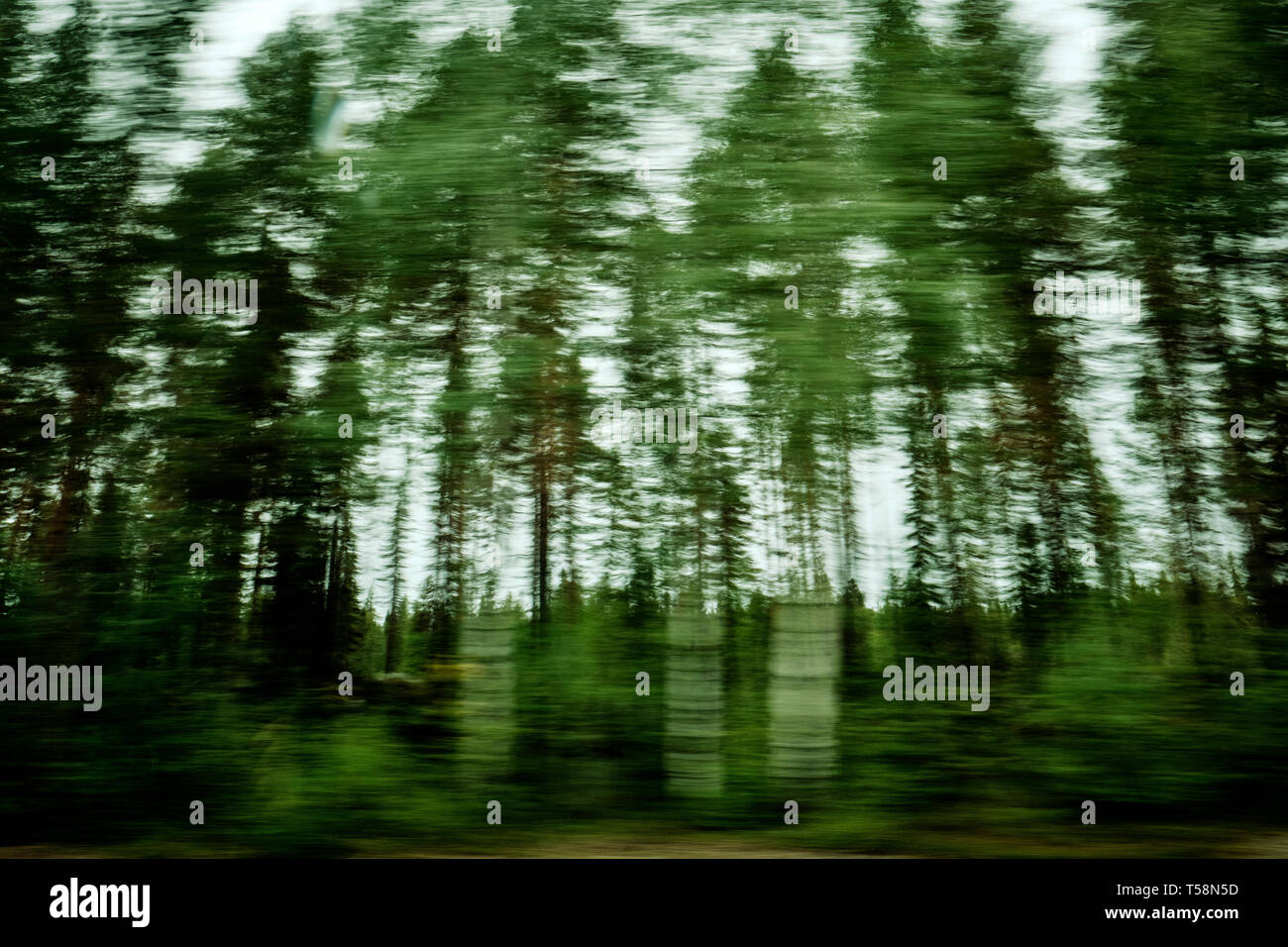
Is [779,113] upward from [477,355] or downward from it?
upward

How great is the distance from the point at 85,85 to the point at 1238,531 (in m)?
7.35

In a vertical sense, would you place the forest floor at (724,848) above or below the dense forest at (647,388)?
below

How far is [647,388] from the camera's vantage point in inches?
183

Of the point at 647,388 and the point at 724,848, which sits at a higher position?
the point at 647,388

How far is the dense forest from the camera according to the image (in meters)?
4.47

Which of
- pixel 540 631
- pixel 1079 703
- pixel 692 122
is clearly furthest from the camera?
pixel 692 122

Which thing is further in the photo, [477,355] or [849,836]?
[477,355]

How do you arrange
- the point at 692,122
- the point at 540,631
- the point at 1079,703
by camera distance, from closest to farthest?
the point at 1079,703 < the point at 540,631 < the point at 692,122

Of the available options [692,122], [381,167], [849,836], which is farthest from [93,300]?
[849,836]

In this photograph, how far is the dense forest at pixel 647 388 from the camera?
4473 mm

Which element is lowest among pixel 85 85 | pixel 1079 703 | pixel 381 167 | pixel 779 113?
pixel 1079 703

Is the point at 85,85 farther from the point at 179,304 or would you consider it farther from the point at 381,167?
the point at 381,167

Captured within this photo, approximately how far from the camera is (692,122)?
4.86 meters

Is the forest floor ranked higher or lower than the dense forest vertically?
lower
